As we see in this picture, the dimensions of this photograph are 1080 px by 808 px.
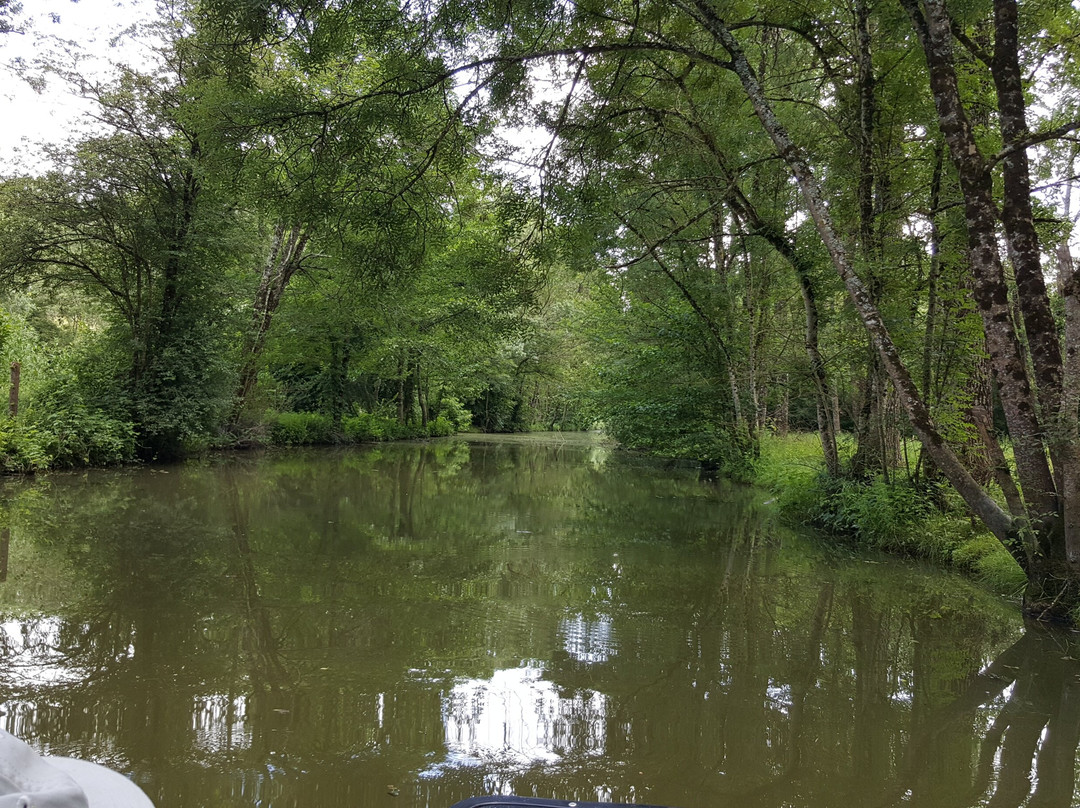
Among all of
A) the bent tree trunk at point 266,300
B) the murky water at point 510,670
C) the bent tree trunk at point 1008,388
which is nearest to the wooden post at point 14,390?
the murky water at point 510,670

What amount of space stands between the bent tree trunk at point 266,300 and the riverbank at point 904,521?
48.0ft

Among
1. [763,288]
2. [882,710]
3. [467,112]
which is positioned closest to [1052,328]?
[882,710]

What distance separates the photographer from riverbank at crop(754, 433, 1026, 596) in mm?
6965

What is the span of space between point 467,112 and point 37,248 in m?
11.7

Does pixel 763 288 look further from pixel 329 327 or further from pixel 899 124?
pixel 329 327

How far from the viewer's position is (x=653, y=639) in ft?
15.4

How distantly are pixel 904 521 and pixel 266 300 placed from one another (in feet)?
58.4

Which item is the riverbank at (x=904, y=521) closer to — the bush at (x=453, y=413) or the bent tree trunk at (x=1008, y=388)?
the bent tree trunk at (x=1008, y=388)

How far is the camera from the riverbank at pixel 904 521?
22.9 feet

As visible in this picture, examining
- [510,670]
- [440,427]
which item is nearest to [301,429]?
[440,427]

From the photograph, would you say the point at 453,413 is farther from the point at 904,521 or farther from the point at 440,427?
the point at 904,521

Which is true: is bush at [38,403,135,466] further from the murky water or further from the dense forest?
the murky water

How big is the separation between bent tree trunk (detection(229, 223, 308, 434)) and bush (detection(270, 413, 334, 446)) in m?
1.73

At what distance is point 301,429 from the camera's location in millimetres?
21531
